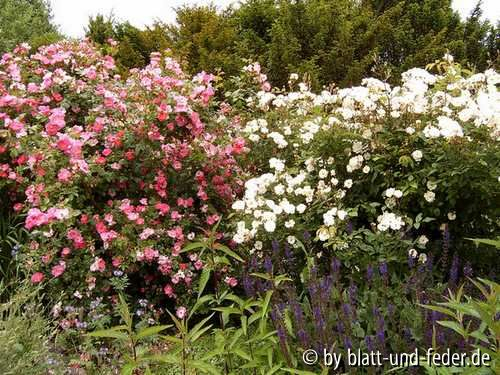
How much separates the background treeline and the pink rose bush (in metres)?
2.64

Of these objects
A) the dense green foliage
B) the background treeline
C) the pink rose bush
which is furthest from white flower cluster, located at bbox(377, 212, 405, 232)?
the dense green foliage

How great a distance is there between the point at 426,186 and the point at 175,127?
6.60 feet

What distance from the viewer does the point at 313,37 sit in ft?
30.5

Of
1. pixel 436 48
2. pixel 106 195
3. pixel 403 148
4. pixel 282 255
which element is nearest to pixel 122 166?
pixel 106 195

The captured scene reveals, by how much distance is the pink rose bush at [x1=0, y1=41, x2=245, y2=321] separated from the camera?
4.46 metres

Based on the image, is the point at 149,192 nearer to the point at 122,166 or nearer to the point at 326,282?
the point at 122,166

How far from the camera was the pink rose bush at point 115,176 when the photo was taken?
14.6ft

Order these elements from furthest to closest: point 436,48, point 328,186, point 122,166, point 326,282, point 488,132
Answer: point 436,48 < point 122,166 < point 328,186 < point 488,132 < point 326,282

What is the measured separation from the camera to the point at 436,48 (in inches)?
368
